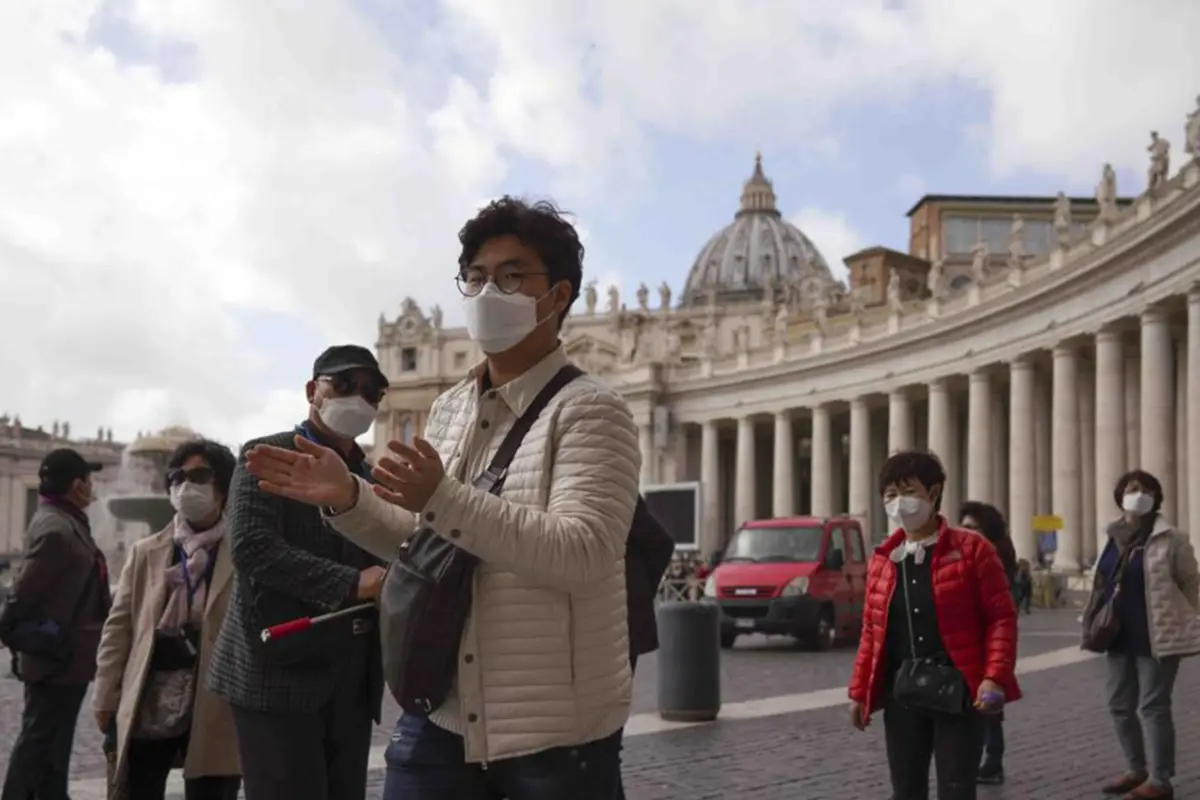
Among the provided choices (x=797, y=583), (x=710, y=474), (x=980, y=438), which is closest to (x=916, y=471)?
(x=797, y=583)

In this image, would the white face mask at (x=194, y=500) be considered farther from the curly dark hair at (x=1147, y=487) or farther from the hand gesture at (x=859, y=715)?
the curly dark hair at (x=1147, y=487)

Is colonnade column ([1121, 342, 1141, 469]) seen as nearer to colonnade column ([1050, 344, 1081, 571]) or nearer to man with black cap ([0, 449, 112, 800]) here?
colonnade column ([1050, 344, 1081, 571])

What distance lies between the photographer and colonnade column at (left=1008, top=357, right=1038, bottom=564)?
Answer: 41884 mm

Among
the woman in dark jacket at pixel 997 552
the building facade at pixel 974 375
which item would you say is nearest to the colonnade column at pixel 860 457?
the building facade at pixel 974 375

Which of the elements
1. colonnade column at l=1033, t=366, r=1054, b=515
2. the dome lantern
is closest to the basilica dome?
the dome lantern

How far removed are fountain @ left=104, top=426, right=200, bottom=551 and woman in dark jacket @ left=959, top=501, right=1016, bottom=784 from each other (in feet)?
17.5

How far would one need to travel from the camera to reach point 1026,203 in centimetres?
8181

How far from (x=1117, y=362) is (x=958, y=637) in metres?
34.2

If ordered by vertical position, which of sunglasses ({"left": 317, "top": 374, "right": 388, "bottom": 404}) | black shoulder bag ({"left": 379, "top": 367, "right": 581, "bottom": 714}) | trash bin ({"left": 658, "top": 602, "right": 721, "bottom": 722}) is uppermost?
sunglasses ({"left": 317, "top": 374, "right": 388, "bottom": 404})

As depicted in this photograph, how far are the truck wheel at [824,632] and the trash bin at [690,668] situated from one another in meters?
9.82

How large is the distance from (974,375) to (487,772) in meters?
44.2

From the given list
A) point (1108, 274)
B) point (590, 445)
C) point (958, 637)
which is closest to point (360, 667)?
point (590, 445)

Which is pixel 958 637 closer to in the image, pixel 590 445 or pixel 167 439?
pixel 590 445

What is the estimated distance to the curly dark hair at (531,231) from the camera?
3.62 metres
